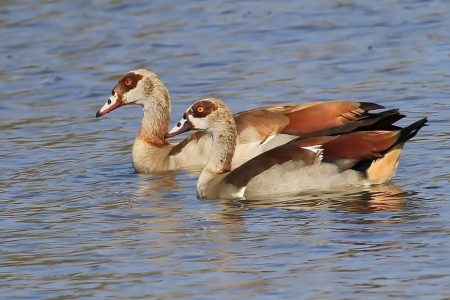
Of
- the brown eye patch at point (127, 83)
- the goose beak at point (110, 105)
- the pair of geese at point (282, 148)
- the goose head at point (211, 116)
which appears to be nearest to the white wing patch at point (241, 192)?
the pair of geese at point (282, 148)

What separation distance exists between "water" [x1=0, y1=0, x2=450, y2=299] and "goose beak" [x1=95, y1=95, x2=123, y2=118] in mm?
416

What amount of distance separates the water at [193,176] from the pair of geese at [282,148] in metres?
0.27

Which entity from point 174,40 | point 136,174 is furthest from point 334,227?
point 174,40

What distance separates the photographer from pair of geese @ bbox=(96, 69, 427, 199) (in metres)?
13.1

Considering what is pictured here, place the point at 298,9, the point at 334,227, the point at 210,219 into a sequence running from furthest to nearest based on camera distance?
the point at 298,9 → the point at 210,219 → the point at 334,227

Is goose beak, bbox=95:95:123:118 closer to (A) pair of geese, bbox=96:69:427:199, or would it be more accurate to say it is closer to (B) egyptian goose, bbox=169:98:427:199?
(A) pair of geese, bbox=96:69:427:199

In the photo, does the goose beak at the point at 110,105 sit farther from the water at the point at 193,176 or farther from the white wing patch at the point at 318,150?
the white wing patch at the point at 318,150

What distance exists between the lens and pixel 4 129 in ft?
56.9

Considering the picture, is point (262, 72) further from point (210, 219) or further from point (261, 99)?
point (210, 219)

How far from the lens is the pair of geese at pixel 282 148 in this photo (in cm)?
1312

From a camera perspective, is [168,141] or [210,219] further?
[168,141]

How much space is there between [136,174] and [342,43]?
593 centimetres

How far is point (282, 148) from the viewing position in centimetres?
1326

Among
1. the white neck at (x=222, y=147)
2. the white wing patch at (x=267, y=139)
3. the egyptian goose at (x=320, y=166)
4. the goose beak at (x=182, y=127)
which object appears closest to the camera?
the egyptian goose at (x=320, y=166)
